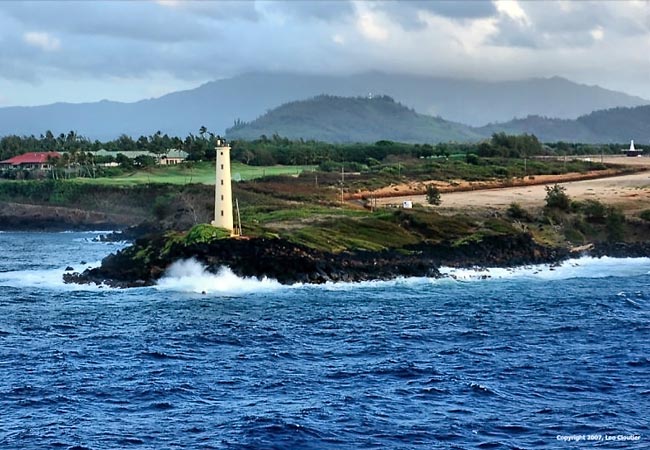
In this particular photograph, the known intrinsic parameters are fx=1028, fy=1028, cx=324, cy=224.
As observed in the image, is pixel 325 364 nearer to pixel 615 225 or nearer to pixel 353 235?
pixel 353 235

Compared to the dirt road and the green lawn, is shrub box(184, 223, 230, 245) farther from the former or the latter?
the green lawn

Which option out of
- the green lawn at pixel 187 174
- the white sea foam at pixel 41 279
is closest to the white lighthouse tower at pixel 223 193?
the white sea foam at pixel 41 279

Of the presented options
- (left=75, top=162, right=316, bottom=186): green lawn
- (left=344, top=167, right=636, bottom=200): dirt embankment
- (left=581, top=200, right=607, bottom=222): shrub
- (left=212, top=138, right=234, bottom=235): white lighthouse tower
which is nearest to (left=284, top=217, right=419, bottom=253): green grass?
(left=212, top=138, right=234, bottom=235): white lighthouse tower

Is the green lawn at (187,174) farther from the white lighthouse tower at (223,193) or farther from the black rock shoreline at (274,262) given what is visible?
the black rock shoreline at (274,262)

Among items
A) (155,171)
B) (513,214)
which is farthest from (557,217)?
(155,171)

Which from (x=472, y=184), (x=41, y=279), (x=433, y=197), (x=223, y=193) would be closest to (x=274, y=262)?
(x=223, y=193)
